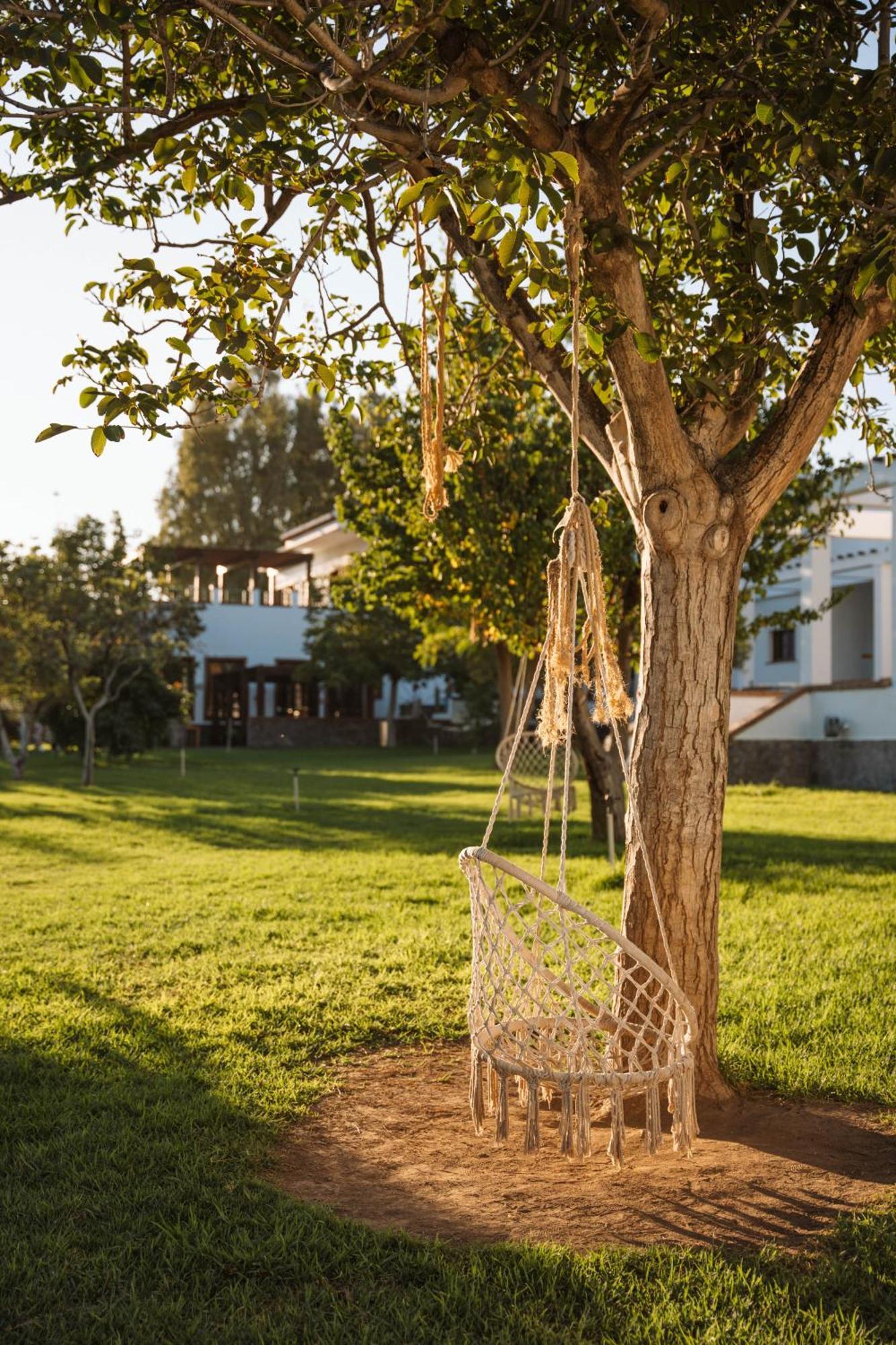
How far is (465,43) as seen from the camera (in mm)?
4145

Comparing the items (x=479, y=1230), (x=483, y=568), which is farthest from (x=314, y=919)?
(x=479, y=1230)

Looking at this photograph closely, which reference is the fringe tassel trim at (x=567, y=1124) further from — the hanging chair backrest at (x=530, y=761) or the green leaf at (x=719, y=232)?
the hanging chair backrest at (x=530, y=761)

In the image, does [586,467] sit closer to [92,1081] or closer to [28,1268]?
[92,1081]

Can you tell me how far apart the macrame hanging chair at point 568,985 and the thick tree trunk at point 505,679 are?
15.2 meters

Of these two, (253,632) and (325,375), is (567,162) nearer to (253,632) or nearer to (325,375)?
(325,375)

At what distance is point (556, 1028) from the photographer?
383 centimetres

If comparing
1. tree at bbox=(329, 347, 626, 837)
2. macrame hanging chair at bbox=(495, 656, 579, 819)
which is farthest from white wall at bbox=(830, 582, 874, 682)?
tree at bbox=(329, 347, 626, 837)

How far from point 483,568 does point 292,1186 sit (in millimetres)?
7018

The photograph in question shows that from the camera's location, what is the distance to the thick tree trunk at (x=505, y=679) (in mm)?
19781

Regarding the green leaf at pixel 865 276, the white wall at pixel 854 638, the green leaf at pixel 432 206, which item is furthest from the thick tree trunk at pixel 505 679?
the green leaf at pixel 432 206

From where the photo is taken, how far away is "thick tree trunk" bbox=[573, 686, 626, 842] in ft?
35.6

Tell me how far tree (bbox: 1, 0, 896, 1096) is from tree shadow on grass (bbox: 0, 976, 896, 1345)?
141cm

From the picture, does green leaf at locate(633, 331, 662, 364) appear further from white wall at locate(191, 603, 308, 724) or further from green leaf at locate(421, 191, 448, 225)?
white wall at locate(191, 603, 308, 724)

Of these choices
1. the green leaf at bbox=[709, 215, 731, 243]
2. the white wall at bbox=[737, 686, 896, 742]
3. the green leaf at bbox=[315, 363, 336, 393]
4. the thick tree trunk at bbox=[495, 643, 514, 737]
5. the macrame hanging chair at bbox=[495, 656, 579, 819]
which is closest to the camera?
the green leaf at bbox=[709, 215, 731, 243]
